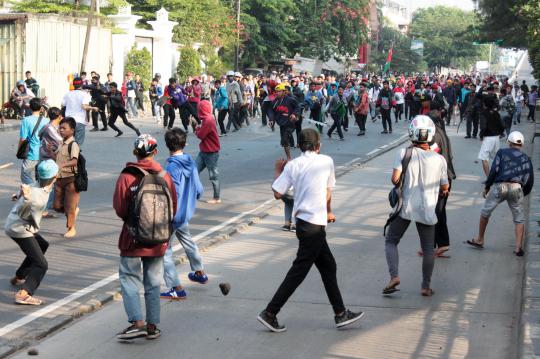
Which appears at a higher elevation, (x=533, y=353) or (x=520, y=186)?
(x=520, y=186)

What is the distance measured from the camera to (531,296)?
770cm

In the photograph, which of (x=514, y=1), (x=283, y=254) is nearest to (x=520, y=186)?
(x=283, y=254)

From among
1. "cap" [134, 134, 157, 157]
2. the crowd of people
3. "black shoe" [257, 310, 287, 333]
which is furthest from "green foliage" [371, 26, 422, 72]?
"cap" [134, 134, 157, 157]

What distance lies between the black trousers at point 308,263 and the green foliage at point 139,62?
112ft

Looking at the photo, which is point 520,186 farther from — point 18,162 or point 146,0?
point 146,0

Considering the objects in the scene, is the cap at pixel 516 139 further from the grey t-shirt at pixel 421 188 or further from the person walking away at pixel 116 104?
the person walking away at pixel 116 104

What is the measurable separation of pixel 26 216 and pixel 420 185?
3394 mm

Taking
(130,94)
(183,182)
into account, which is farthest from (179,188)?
(130,94)

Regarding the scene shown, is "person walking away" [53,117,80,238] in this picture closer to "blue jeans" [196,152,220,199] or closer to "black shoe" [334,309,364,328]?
"blue jeans" [196,152,220,199]

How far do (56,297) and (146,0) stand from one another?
1755 inches

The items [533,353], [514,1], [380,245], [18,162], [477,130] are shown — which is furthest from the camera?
[514,1]

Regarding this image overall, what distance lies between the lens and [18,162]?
708 inches

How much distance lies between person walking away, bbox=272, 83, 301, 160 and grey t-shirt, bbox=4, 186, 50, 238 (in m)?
10.6

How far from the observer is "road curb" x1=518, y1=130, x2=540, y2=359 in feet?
20.7
